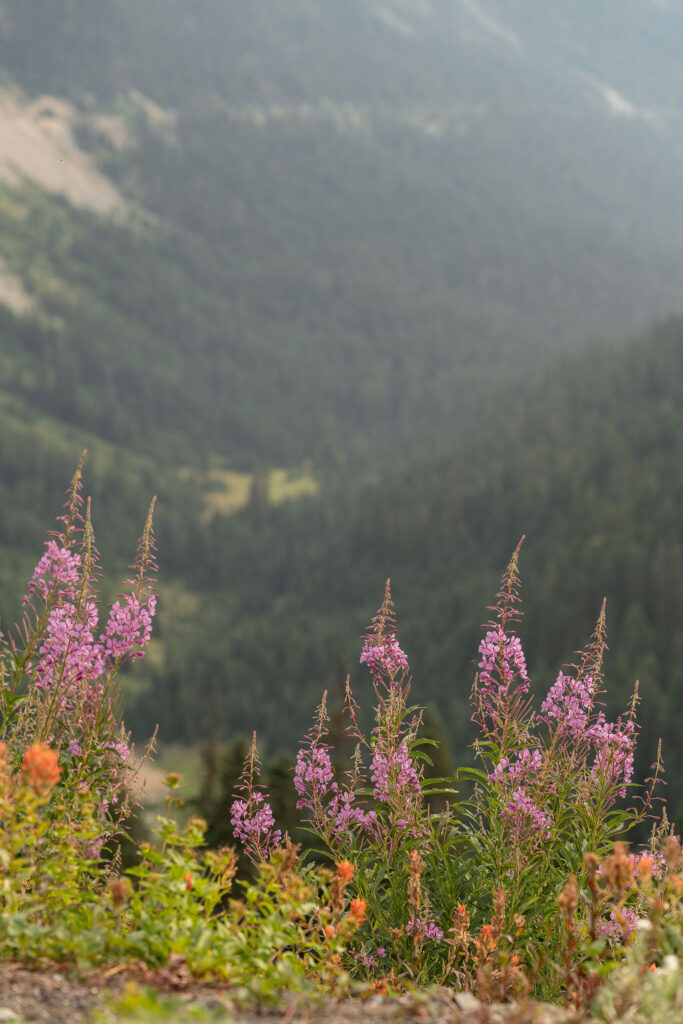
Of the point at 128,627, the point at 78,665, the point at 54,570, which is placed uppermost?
the point at 54,570

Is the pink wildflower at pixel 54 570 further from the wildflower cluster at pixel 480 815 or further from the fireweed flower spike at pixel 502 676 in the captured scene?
the fireweed flower spike at pixel 502 676

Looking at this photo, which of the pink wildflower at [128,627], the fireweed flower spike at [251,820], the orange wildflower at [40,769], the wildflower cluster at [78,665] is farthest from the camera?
the fireweed flower spike at [251,820]

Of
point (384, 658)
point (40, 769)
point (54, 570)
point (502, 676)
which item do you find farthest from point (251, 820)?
point (40, 769)

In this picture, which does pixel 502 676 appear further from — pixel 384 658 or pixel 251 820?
pixel 251 820

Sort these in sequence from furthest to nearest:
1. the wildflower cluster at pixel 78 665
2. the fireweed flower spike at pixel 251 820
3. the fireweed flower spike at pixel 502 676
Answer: the fireweed flower spike at pixel 502 676
the fireweed flower spike at pixel 251 820
the wildflower cluster at pixel 78 665

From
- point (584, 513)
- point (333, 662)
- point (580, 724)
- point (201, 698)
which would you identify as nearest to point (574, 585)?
point (584, 513)

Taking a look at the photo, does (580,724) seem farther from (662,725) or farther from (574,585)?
(574,585)

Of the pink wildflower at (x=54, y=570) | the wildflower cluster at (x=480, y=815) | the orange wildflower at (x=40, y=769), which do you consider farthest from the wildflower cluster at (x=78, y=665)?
the orange wildflower at (x=40, y=769)

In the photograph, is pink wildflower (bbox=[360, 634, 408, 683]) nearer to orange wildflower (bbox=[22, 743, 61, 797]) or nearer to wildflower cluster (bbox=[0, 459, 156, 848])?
wildflower cluster (bbox=[0, 459, 156, 848])

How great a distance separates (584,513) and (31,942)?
194172 mm

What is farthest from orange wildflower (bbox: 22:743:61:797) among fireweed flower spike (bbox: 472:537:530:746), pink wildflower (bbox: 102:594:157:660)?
fireweed flower spike (bbox: 472:537:530:746)

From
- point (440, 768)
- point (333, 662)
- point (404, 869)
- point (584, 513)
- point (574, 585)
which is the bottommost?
point (404, 869)

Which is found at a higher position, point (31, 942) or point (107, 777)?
point (107, 777)

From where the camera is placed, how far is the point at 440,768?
65.2m
